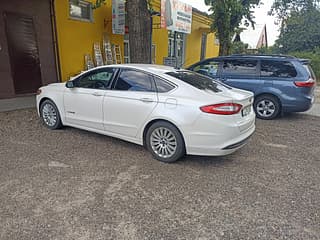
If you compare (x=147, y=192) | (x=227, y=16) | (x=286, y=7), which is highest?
(x=286, y=7)

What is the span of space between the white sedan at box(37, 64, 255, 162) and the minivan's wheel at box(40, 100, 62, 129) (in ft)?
1.03

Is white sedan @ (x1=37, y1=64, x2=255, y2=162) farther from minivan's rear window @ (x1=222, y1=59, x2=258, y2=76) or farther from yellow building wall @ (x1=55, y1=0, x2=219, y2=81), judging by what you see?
yellow building wall @ (x1=55, y1=0, x2=219, y2=81)

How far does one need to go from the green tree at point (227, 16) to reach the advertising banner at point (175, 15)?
172 cm

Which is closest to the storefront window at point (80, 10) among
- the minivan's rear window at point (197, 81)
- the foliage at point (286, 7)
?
the minivan's rear window at point (197, 81)

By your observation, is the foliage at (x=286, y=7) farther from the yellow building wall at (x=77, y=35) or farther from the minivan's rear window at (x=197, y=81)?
the minivan's rear window at (x=197, y=81)

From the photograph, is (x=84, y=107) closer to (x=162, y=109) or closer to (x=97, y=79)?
(x=97, y=79)

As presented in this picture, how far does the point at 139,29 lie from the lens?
698cm

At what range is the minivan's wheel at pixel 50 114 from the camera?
503 cm

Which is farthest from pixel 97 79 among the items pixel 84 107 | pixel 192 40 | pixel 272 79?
pixel 192 40

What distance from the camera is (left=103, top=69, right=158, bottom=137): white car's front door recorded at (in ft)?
12.6

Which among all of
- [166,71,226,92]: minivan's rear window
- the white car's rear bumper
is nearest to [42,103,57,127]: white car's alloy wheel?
[166,71,226,92]: minivan's rear window

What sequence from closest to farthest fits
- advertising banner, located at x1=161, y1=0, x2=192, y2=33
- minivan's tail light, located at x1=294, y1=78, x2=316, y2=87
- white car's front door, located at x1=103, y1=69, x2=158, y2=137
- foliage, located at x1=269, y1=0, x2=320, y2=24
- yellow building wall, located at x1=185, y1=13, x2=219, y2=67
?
white car's front door, located at x1=103, y1=69, x2=158, y2=137 → minivan's tail light, located at x1=294, y1=78, x2=316, y2=87 → advertising banner, located at x1=161, y1=0, x2=192, y2=33 → yellow building wall, located at x1=185, y1=13, x2=219, y2=67 → foliage, located at x1=269, y1=0, x2=320, y2=24

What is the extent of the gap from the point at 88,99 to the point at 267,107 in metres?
4.74

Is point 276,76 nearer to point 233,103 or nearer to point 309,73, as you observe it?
point 309,73
